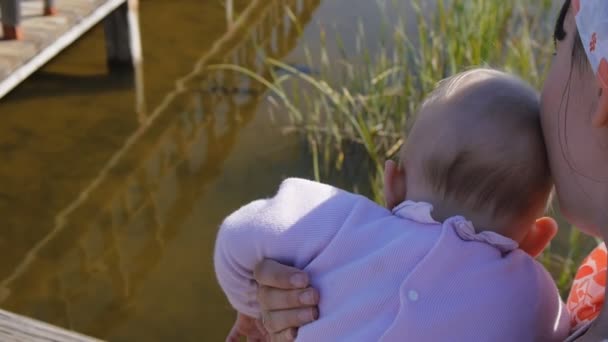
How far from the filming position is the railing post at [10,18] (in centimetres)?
326

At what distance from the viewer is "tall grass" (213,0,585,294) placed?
295 centimetres

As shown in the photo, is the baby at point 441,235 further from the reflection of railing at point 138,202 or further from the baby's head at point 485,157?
the reflection of railing at point 138,202

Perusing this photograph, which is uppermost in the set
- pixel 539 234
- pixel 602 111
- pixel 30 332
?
pixel 602 111

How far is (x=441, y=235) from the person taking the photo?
100 cm

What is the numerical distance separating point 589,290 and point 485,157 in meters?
0.26

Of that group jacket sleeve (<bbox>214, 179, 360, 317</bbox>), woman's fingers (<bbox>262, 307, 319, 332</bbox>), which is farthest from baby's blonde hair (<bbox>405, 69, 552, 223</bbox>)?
woman's fingers (<bbox>262, 307, 319, 332</bbox>)

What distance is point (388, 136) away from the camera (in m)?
3.38

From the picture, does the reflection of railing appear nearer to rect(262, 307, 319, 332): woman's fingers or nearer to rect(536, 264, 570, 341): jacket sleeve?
rect(262, 307, 319, 332): woman's fingers

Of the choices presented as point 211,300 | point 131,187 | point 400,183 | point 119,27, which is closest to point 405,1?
point 119,27

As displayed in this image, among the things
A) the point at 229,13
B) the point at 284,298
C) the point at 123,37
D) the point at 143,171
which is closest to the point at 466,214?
the point at 284,298

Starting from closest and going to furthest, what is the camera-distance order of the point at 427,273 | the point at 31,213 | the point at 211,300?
the point at 427,273, the point at 211,300, the point at 31,213

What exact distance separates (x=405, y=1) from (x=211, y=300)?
A: 2617mm

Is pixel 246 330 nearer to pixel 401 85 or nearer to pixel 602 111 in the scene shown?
pixel 602 111

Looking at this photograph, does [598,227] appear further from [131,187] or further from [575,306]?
[131,187]
